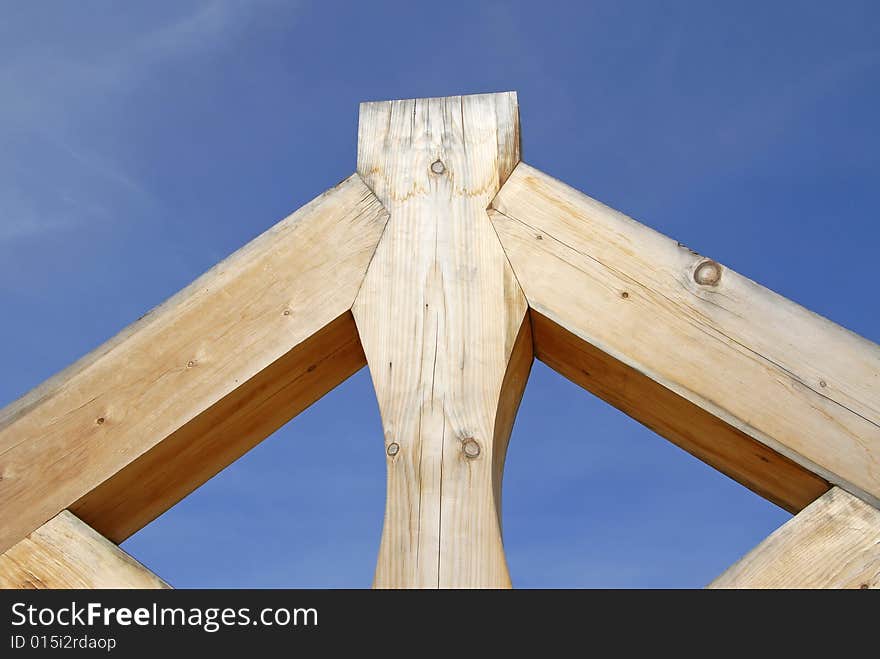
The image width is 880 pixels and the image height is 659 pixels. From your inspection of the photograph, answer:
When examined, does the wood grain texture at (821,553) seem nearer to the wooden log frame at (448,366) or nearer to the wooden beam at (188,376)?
the wooden log frame at (448,366)

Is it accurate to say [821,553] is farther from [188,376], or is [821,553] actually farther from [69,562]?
[69,562]

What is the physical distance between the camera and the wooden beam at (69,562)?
1471 mm

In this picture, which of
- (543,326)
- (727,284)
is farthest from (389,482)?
(727,284)

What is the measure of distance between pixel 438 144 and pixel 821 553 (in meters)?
0.91

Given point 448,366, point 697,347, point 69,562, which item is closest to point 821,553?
point 697,347

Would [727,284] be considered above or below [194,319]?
below

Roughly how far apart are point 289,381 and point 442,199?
41 cm

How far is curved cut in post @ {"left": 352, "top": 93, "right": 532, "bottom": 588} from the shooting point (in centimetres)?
138

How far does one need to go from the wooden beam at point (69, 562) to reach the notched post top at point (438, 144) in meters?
0.74

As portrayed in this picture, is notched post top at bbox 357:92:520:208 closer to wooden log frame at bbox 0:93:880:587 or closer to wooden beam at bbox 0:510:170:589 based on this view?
wooden log frame at bbox 0:93:880:587

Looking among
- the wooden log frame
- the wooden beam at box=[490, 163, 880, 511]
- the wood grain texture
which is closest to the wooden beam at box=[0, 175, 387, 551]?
the wooden log frame
